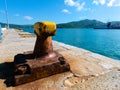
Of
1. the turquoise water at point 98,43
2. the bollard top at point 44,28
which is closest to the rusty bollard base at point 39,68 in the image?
the bollard top at point 44,28

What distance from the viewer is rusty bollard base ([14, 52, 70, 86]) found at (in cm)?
265

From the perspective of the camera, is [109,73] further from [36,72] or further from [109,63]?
[36,72]

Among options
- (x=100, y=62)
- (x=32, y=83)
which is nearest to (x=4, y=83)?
(x=32, y=83)

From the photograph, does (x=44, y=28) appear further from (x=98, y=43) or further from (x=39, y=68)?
(x=98, y=43)

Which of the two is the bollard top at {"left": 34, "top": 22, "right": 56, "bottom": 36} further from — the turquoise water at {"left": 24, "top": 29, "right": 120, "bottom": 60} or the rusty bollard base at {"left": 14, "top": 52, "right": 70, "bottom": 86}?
the turquoise water at {"left": 24, "top": 29, "right": 120, "bottom": 60}

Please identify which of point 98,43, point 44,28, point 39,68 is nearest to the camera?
point 39,68

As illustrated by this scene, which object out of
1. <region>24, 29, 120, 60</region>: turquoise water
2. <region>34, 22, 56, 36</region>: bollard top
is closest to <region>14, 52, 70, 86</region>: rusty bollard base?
<region>34, 22, 56, 36</region>: bollard top

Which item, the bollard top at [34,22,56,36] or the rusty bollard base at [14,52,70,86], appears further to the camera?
the bollard top at [34,22,56,36]

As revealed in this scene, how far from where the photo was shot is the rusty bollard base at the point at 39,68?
2.65 meters

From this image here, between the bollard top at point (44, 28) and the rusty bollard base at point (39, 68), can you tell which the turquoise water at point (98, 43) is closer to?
the rusty bollard base at point (39, 68)

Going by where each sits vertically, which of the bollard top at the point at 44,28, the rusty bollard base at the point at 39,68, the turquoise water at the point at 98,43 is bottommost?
the turquoise water at the point at 98,43

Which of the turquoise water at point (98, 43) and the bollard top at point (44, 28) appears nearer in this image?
the bollard top at point (44, 28)

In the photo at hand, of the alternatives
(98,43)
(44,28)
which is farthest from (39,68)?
(98,43)

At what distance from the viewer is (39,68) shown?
9.09 ft
